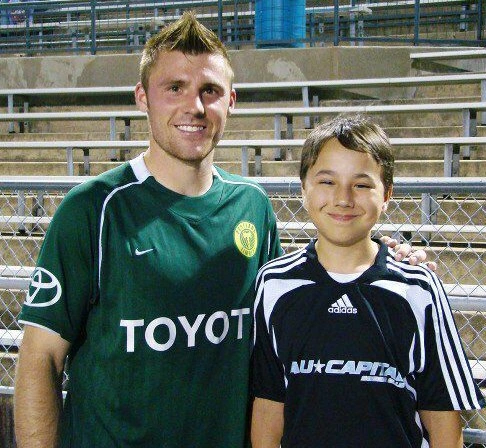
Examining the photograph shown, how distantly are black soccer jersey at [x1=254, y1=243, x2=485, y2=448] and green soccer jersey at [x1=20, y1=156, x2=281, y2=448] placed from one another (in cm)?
17

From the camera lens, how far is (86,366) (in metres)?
1.64

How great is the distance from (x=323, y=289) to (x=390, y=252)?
0.20 m

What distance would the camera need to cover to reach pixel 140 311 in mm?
1591

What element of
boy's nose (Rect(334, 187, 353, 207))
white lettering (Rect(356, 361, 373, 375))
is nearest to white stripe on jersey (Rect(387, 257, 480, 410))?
white lettering (Rect(356, 361, 373, 375))

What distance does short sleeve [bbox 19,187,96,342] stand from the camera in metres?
1.55

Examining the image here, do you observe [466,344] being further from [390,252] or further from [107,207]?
[107,207]

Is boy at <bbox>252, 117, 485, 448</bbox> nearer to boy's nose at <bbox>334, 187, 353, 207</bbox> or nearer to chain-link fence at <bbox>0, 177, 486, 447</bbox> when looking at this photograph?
boy's nose at <bbox>334, 187, 353, 207</bbox>

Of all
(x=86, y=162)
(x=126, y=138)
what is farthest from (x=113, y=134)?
(x=86, y=162)

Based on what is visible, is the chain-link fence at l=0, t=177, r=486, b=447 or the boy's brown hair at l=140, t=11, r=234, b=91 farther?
the chain-link fence at l=0, t=177, r=486, b=447

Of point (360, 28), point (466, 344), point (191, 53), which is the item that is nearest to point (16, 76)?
point (360, 28)

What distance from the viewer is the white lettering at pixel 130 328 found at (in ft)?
5.21

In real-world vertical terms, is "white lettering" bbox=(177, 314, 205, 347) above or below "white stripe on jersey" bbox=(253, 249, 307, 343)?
below

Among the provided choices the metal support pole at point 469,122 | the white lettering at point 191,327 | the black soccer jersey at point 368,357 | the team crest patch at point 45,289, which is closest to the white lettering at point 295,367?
the black soccer jersey at point 368,357

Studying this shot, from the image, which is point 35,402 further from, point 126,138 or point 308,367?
point 126,138
